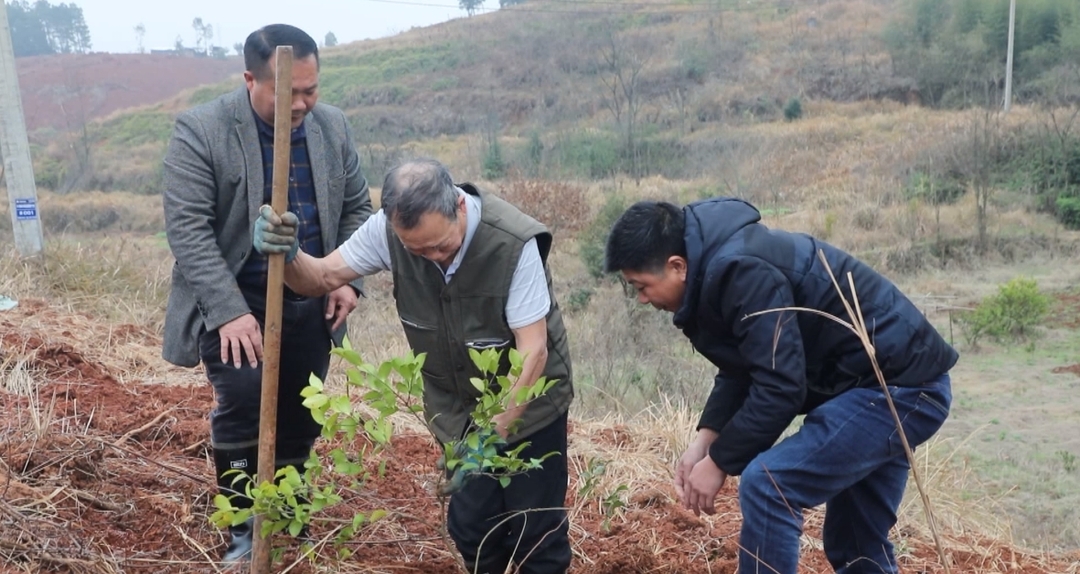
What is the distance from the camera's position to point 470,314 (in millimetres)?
2801

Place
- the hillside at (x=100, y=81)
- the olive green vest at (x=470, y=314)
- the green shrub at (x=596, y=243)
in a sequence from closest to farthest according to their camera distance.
Result: the olive green vest at (x=470, y=314) < the green shrub at (x=596, y=243) < the hillside at (x=100, y=81)

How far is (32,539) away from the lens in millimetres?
2990

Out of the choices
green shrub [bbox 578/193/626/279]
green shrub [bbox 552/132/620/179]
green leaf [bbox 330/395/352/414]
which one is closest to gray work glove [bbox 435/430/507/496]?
green leaf [bbox 330/395/352/414]

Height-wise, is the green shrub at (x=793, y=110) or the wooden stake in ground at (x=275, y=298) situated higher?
the wooden stake in ground at (x=275, y=298)

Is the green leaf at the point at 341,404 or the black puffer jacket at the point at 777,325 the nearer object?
the green leaf at the point at 341,404

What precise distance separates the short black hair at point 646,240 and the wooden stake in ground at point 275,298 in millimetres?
834

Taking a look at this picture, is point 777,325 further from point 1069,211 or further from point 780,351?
point 1069,211

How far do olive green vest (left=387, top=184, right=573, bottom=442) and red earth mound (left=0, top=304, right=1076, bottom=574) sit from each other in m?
0.40

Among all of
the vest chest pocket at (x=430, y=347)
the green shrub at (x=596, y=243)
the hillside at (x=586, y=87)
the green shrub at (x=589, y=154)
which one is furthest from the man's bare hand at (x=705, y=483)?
the green shrub at (x=589, y=154)

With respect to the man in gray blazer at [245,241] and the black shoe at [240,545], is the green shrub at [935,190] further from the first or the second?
the black shoe at [240,545]

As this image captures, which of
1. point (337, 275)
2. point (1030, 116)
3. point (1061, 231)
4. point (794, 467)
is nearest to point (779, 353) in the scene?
point (794, 467)

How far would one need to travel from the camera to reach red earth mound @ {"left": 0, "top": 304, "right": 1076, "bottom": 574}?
10.3ft

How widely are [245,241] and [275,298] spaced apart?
1.85ft

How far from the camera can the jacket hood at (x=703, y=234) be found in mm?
2617
